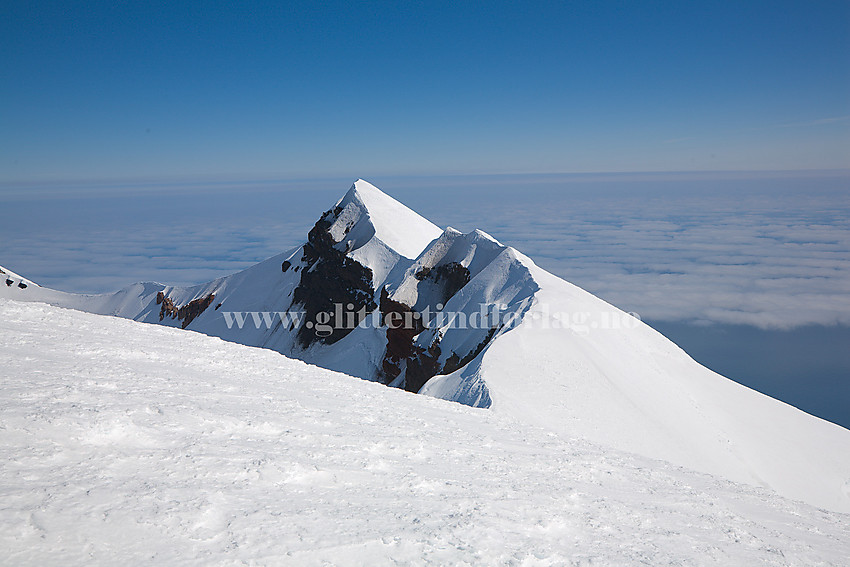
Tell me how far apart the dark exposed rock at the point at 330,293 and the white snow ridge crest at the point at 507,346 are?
14 cm

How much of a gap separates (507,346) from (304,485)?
14813 mm

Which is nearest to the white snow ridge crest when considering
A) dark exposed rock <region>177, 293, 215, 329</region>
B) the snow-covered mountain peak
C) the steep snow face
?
the steep snow face

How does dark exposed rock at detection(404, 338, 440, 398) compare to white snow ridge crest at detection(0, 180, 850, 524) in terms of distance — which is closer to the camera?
white snow ridge crest at detection(0, 180, 850, 524)

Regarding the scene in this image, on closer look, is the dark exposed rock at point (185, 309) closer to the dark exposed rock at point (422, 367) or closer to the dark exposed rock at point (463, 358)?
the dark exposed rock at point (422, 367)

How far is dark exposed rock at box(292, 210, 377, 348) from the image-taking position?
3906cm

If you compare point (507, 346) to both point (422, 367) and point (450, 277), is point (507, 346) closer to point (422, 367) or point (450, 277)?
point (422, 367)

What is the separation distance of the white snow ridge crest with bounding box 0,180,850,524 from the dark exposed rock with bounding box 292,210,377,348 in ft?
0.45

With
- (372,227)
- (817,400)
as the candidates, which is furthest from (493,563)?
(817,400)

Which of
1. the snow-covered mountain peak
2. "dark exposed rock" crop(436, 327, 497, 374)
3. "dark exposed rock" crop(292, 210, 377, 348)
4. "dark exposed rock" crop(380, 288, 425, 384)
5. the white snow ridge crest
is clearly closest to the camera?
the white snow ridge crest

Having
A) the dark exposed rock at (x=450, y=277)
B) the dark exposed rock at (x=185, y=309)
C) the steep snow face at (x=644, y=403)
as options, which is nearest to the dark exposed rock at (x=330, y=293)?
the dark exposed rock at (x=450, y=277)

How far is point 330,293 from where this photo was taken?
41.5 metres

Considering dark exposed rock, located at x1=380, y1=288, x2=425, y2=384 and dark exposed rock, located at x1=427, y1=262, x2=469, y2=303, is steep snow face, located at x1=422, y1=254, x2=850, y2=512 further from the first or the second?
dark exposed rock, located at x1=380, y1=288, x2=425, y2=384

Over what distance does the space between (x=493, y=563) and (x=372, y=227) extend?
40984 mm

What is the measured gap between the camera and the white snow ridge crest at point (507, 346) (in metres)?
15.9
